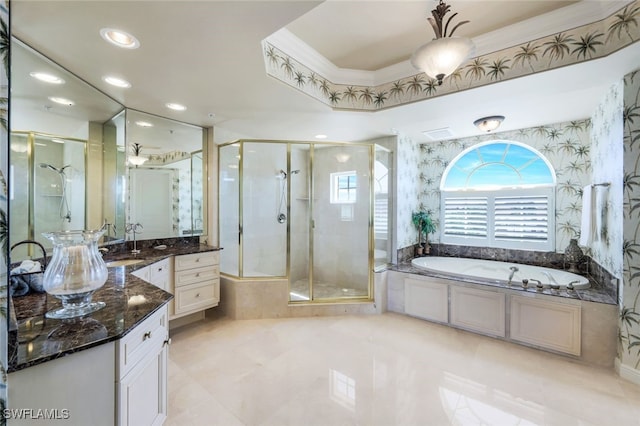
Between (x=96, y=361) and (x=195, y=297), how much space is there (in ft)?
6.88

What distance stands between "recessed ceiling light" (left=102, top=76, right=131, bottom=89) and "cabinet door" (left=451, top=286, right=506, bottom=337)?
12.5 feet

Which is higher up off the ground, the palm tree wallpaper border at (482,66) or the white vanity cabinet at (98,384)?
the palm tree wallpaper border at (482,66)

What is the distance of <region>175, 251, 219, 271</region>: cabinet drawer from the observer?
2.85 meters

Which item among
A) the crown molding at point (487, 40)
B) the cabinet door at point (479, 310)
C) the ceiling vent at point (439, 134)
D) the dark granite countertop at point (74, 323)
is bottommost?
the cabinet door at point (479, 310)

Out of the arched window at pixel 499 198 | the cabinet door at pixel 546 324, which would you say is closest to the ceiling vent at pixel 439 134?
the arched window at pixel 499 198

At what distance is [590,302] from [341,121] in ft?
9.84

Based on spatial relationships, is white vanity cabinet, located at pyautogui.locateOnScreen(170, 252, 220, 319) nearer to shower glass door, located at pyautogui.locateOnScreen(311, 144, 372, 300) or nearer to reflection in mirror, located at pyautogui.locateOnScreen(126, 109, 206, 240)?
reflection in mirror, located at pyautogui.locateOnScreen(126, 109, 206, 240)

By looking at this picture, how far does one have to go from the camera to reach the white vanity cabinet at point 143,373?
1107 millimetres

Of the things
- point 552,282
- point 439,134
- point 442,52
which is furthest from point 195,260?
point 552,282

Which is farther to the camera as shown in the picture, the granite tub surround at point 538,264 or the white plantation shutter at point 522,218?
the white plantation shutter at point 522,218

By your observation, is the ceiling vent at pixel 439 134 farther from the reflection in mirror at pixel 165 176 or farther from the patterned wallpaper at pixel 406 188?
the reflection in mirror at pixel 165 176

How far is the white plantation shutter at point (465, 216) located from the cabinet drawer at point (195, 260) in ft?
11.4

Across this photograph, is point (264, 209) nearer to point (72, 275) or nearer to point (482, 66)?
point (72, 275)

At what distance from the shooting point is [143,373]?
4.22 ft
